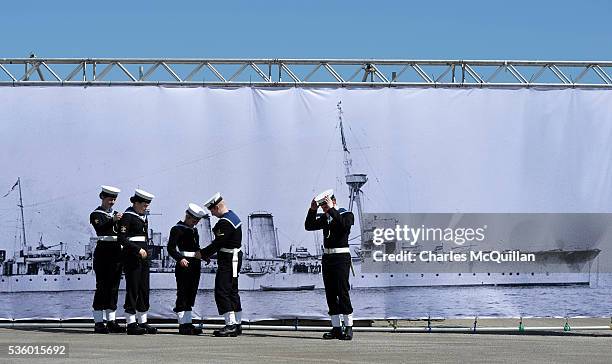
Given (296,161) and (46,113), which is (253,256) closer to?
(296,161)

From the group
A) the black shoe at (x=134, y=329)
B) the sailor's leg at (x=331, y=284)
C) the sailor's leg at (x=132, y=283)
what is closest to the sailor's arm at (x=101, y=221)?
the sailor's leg at (x=132, y=283)

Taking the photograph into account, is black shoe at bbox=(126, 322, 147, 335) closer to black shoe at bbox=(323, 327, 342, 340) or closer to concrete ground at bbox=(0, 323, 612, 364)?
concrete ground at bbox=(0, 323, 612, 364)

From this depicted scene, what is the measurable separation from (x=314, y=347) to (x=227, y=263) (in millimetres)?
1990

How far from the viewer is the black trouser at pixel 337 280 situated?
42.9 ft

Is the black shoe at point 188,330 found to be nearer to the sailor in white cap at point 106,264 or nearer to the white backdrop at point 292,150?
the sailor in white cap at point 106,264

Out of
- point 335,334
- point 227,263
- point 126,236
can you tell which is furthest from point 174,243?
point 335,334

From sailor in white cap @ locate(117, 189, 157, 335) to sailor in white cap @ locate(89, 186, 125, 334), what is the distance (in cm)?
17

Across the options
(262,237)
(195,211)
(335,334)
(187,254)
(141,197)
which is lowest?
(335,334)

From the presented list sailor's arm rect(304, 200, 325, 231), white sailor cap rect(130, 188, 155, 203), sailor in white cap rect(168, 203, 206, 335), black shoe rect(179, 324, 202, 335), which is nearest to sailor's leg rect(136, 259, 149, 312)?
sailor in white cap rect(168, 203, 206, 335)

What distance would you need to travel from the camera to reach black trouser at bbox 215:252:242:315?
1334cm

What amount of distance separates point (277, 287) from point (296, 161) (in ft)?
5.52

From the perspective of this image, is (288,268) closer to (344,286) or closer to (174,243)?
(174,243)

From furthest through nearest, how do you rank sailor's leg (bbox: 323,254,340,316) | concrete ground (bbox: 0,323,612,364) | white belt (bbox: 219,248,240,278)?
white belt (bbox: 219,248,240,278)
sailor's leg (bbox: 323,254,340,316)
concrete ground (bbox: 0,323,612,364)

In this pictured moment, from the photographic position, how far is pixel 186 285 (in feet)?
46.0
